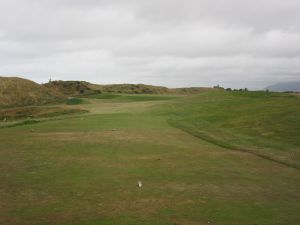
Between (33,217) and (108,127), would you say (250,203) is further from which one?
(108,127)

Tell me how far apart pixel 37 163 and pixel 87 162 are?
182cm

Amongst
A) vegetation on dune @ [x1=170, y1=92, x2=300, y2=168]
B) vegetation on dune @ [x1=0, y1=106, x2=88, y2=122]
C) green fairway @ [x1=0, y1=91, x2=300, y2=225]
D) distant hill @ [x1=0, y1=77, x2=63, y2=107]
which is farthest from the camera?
distant hill @ [x1=0, y1=77, x2=63, y2=107]

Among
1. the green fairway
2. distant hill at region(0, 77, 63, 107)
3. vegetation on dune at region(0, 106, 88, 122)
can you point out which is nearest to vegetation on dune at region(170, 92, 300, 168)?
the green fairway

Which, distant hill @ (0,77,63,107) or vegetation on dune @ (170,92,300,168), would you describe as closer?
vegetation on dune @ (170,92,300,168)

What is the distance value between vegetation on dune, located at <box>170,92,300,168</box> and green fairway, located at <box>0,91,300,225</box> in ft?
0.31

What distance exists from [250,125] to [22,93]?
179ft

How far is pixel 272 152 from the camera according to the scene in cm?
2036

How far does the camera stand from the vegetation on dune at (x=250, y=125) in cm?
2156

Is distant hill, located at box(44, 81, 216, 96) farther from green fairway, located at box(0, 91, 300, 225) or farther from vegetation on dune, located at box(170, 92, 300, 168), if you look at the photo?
green fairway, located at box(0, 91, 300, 225)

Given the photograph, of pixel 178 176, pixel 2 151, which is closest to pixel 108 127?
pixel 2 151

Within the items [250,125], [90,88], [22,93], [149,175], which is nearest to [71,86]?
[90,88]

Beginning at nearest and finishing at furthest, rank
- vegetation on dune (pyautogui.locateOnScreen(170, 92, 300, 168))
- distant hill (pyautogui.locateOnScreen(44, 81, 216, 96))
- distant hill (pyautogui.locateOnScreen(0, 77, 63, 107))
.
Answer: vegetation on dune (pyautogui.locateOnScreen(170, 92, 300, 168)), distant hill (pyautogui.locateOnScreen(0, 77, 63, 107)), distant hill (pyautogui.locateOnScreen(44, 81, 216, 96))

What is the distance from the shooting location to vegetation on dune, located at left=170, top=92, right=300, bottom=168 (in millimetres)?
21558

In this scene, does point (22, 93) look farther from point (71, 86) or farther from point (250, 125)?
point (250, 125)
